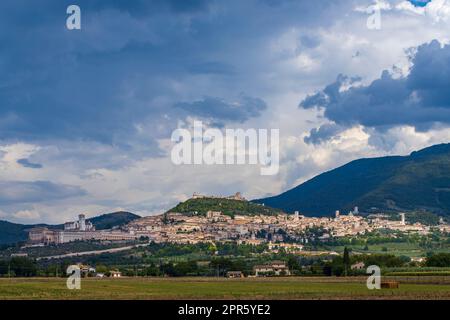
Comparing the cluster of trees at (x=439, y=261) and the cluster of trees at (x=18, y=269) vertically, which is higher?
the cluster of trees at (x=439, y=261)

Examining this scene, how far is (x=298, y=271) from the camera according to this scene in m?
158

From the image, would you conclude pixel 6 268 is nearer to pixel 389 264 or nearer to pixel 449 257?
pixel 389 264

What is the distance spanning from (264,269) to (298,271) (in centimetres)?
2299

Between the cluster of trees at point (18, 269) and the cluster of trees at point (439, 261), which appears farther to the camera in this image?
the cluster of trees at point (18, 269)

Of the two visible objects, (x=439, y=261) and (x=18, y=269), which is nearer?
(x=439, y=261)

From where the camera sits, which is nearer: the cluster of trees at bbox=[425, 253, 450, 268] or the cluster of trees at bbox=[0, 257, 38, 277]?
the cluster of trees at bbox=[425, 253, 450, 268]

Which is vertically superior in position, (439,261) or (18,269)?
(439,261)
